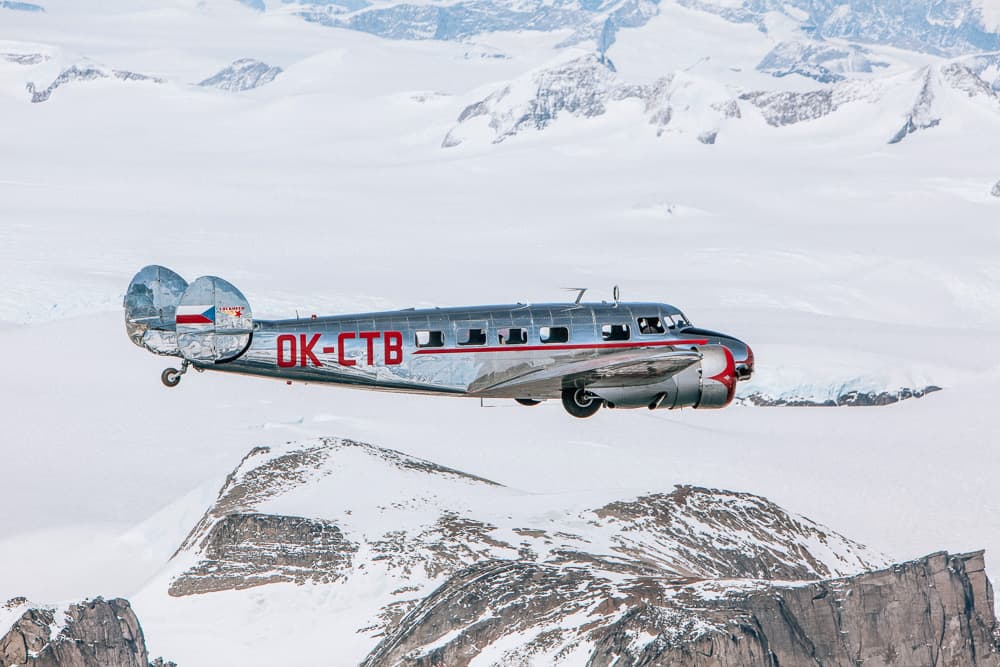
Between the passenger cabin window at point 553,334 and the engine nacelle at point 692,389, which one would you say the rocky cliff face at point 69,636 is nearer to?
the engine nacelle at point 692,389

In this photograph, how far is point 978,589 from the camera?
190500 mm

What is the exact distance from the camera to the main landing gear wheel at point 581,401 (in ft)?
189

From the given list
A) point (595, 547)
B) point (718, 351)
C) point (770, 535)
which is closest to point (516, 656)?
point (595, 547)

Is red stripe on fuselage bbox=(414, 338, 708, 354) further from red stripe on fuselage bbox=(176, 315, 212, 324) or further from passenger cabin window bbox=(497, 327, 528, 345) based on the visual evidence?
red stripe on fuselage bbox=(176, 315, 212, 324)

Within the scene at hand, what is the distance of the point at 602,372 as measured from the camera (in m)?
57.2

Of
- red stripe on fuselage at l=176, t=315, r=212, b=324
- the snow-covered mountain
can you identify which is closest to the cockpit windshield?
red stripe on fuselage at l=176, t=315, r=212, b=324

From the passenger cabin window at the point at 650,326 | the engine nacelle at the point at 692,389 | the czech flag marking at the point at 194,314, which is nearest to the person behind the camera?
the czech flag marking at the point at 194,314

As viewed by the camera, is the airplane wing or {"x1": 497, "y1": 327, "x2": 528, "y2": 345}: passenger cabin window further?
{"x1": 497, "y1": 327, "x2": 528, "y2": 345}: passenger cabin window

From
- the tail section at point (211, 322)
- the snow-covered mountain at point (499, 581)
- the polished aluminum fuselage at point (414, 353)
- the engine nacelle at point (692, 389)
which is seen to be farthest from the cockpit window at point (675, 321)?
the snow-covered mountain at point (499, 581)

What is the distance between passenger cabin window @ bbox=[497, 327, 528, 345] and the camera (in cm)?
5725

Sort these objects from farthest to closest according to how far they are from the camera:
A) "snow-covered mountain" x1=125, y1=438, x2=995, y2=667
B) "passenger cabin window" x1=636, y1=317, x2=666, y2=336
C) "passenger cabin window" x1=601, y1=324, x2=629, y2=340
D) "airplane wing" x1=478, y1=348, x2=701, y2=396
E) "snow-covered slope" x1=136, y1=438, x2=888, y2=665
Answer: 1. "snow-covered slope" x1=136, y1=438, x2=888, y2=665
2. "snow-covered mountain" x1=125, y1=438, x2=995, y2=667
3. "passenger cabin window" x1=636, y1=317, x2=666, y2=336
4. "passenger cabin window" x1=601, y1=324, x2=629, y2=340
5. "airplane wing" x1=478, y1=348, x2=701, y2=396

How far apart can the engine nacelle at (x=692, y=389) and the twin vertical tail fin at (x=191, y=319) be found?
1374cm

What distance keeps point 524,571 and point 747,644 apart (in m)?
24.8

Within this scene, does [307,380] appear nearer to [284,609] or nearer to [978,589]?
[284,609]
